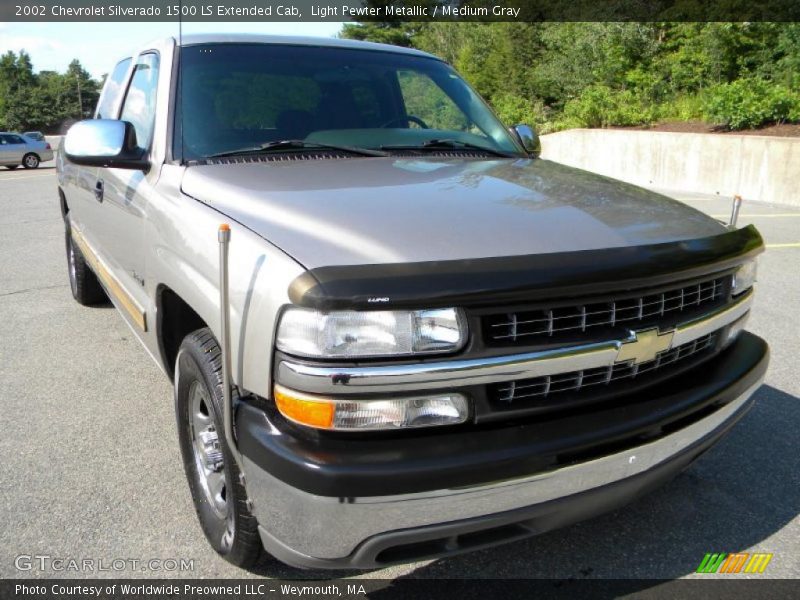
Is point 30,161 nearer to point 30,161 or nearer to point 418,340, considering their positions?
point 30,161

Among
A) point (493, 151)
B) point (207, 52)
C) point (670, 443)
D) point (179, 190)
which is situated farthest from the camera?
point (493, 151)

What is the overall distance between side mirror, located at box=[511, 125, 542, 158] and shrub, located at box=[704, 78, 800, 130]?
12.8 meters

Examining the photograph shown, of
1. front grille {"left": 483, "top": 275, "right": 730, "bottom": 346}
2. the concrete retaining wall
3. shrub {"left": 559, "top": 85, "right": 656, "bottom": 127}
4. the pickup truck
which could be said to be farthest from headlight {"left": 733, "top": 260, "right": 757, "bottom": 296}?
shrub {"left": 559, "top": 85, "right": 656, "bottom": 127}

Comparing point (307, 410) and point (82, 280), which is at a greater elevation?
point (307, 410)

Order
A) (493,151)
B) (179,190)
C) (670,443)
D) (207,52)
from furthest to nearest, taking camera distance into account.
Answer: (493,151)
(207,52)
(179,190)
(670,443)

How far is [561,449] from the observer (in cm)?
183

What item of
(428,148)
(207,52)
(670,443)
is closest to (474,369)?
(670,443)

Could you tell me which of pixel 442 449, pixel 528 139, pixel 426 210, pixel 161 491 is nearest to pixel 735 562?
pixel 442 449

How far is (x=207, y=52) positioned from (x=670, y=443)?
2503 mm

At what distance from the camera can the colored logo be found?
242cm

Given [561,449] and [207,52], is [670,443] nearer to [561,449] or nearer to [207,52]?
[561,449]

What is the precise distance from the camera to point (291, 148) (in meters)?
2.90

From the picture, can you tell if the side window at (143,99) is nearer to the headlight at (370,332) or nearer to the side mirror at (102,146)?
the side mirror at (102,146)

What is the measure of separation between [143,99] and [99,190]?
0.61 metres
